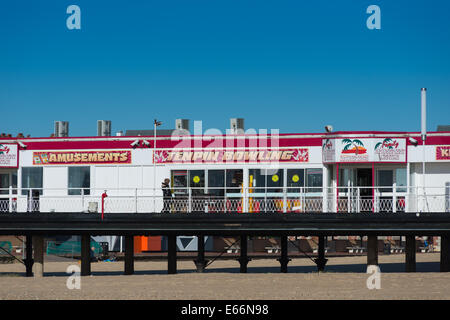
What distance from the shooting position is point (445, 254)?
31141 millimetres

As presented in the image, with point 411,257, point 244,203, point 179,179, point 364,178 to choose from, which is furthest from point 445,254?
point 179,179

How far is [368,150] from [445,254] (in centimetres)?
513

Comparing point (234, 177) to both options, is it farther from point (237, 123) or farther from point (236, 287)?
point (236, 287)

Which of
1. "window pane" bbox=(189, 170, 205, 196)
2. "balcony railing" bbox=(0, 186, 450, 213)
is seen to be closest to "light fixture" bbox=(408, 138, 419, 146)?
"balcony railing" bbox=(0, 186, 450, 213)

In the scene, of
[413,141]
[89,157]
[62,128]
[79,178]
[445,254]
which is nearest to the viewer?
[445,254]

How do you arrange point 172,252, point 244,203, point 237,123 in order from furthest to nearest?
point 237,123 < point 172,252 < point 244,203

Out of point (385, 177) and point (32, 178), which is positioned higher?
point (385, 177)

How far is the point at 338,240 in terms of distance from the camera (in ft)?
164

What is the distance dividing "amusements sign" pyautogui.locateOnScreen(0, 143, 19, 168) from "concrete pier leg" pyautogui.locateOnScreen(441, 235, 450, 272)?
724 inches

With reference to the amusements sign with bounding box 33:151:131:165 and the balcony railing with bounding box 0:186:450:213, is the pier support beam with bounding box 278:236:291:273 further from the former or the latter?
the amusements sign with bounding box 33:151:131:165

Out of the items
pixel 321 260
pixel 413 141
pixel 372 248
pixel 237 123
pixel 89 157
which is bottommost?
pixel 321 260

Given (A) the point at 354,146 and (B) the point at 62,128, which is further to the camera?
(B) the point at 62,128

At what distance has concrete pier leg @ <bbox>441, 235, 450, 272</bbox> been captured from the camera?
101 feet
